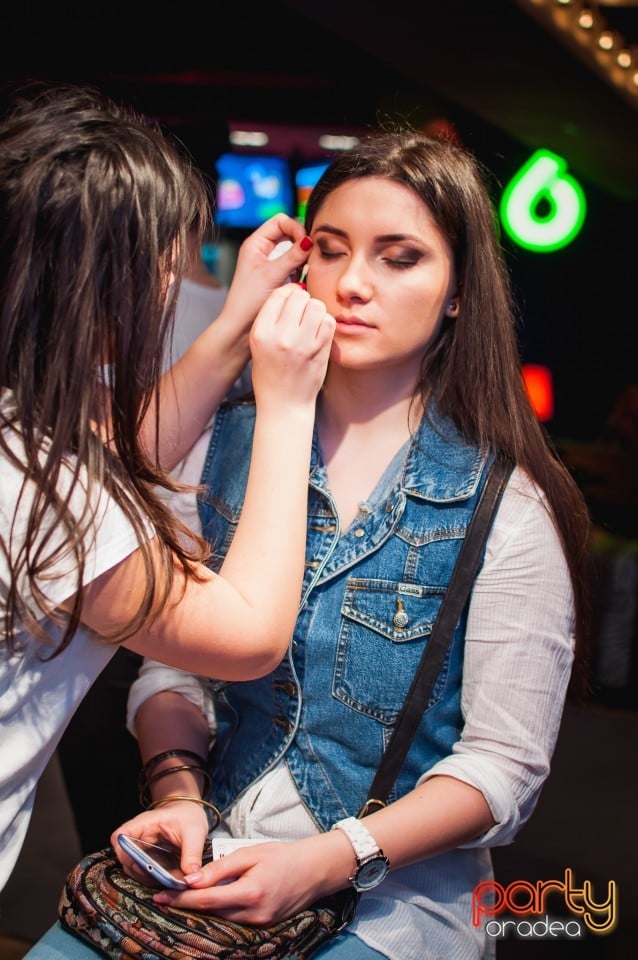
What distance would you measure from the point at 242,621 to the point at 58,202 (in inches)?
19.7

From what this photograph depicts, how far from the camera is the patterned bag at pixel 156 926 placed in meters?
1.09

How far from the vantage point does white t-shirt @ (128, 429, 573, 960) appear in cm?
133

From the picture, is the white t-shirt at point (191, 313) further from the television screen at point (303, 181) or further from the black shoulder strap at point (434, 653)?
the television screen at point (303, 181)

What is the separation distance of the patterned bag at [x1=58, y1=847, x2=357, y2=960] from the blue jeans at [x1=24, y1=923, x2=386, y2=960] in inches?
0.9

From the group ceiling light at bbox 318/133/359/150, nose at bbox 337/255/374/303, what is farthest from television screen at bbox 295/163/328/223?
nose at bbox 337/255/374/303

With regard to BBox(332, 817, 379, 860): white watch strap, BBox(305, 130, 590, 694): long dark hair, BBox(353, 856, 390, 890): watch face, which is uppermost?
BBox(305, 130, 590, 694): long dark hair

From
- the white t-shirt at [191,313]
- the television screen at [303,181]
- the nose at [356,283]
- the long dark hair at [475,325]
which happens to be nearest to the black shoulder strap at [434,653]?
the long dark hair at [475,325]

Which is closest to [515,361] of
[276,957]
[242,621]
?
[242,621]

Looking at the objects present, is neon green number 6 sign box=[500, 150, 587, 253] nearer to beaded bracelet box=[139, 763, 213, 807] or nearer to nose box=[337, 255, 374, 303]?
nose box=[337, 255, 374, 303]

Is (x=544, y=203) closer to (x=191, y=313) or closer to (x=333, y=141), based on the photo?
(x=333, y=141)

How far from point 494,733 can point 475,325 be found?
67 centimetres

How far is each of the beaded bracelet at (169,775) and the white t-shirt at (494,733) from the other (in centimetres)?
7

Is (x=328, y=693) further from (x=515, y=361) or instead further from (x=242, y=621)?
(x=515, y=361)

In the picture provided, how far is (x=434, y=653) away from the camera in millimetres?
1375
